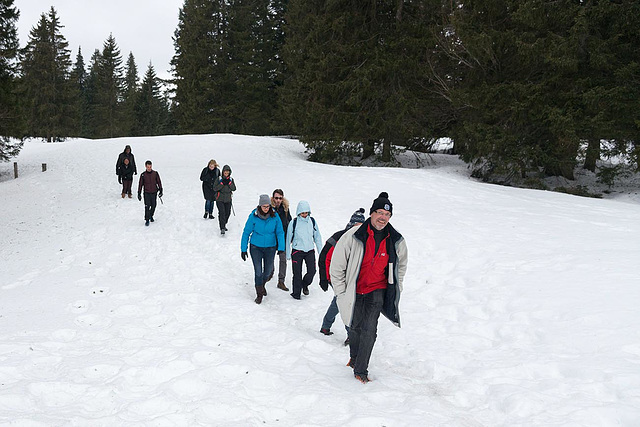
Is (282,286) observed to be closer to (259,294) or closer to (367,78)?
(259,294)

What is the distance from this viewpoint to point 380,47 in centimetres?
2202

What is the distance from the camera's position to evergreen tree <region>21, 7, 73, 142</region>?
42281mm

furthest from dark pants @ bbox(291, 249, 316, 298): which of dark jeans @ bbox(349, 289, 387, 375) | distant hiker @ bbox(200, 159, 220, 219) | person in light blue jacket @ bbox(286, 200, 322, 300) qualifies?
distant hiker @ bbox(200, 159, 220, 219)

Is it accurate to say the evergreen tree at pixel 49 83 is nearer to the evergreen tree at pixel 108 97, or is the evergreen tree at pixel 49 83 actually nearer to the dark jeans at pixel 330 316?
the evergreen tree at pixel 108 97

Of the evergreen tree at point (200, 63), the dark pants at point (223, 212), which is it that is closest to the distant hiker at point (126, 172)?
the dark pants at point (223, 212)

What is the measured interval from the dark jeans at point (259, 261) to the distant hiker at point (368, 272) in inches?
125

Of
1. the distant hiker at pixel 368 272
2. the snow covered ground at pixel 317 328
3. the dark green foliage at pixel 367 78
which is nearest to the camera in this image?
the snow covered ground at pixel 317 328

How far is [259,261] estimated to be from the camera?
7773 millimetres

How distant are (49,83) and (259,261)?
45.8 metres

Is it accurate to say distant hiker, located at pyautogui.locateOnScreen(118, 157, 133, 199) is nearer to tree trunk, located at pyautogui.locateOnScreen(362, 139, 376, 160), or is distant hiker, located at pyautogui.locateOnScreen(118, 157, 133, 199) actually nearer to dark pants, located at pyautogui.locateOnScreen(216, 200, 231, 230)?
dark pants, located at pyautogui.locateOnScreen(216, 200, 231, 230)

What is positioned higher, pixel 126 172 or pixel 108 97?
pixel 108 97

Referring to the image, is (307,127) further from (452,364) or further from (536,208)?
(452,364)

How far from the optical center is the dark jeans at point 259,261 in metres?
7.70

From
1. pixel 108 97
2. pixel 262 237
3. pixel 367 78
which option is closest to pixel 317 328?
pixel 262 237
